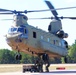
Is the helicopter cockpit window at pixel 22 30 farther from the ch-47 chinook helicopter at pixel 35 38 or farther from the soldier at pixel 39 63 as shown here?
the soldier at pixel 39 63

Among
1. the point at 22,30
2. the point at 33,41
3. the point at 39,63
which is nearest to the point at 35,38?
the point at 33,41

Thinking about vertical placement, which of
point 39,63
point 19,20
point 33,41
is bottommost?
point 39,63

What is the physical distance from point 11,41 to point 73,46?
150211 mm

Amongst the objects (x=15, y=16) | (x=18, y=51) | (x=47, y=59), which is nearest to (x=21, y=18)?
(x=15, y=16)

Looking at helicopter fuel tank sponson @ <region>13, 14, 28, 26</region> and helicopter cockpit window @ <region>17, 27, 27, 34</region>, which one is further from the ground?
helicopter fuel tank sponson @ <region>13, 14, 28, 26</region>

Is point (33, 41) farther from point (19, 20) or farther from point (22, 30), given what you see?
point (19, 20)

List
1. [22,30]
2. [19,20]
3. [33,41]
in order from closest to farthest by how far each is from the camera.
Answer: [22,30] < [19,20] < [33,41]

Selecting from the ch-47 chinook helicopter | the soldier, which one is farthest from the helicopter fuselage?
the soldier

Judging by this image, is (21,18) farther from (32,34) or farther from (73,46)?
(73,46)

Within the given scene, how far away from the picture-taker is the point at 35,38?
43.3 m

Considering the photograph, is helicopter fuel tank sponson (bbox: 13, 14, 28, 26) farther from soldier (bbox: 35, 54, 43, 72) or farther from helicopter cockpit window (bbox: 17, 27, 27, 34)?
soldier (bbox: 35, 54, 43, 72)

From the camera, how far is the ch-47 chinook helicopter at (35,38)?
40.8 meters

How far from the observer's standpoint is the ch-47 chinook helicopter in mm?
40759

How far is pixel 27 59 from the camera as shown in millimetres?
184500
